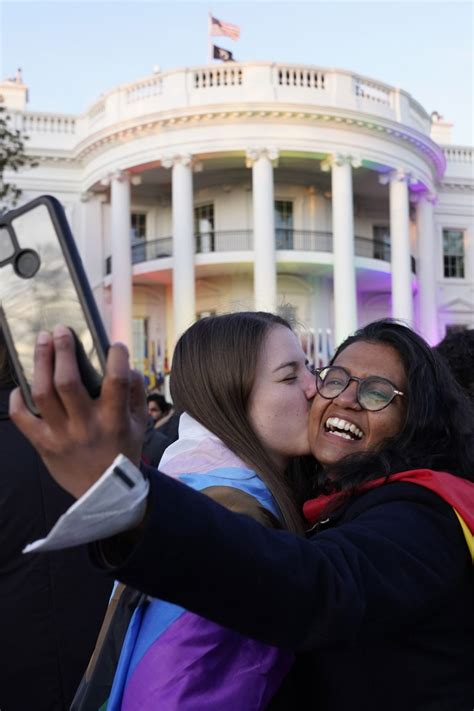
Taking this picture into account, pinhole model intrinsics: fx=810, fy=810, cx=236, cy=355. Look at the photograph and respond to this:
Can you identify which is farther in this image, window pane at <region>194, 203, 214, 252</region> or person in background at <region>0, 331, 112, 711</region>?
window pane at <region>194, 203, 214, 252</region>

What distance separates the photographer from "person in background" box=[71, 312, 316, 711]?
5.27 feet

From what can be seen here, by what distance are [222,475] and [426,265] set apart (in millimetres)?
26674

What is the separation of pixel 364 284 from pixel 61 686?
2595cm

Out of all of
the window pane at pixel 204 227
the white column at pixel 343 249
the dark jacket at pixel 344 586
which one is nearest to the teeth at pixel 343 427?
the dark jacket at pixel 344 586

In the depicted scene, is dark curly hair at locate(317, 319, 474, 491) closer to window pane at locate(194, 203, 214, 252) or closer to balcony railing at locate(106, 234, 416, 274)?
balcony railing at locate(106, 234, 416, 274)

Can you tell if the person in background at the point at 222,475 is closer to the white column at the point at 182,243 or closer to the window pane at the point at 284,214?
→ the white column at the point at 182,243

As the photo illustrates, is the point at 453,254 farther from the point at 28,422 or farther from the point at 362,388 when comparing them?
the point at 28,422

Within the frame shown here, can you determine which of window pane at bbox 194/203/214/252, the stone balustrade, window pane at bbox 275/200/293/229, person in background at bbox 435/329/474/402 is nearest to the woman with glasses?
person in background at bbox 435/329/474/402

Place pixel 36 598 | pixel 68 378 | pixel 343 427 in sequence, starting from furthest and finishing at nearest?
pixel 36 598, pixel 343 427, pixel 68 378

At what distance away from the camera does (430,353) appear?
2.06 meters

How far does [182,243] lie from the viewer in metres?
24.0

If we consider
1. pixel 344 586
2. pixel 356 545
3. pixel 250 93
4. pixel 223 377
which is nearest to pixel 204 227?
pixel 250 93

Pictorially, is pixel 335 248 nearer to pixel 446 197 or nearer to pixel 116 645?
pixel 446 197

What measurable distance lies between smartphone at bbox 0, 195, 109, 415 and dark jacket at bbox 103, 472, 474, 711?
20 centimetres
